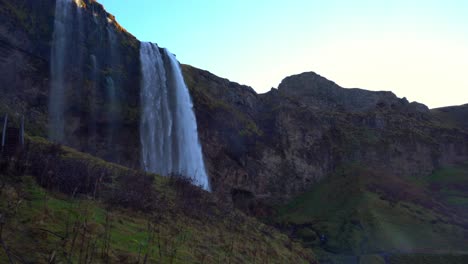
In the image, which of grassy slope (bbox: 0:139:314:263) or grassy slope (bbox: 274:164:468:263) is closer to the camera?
grassy slope (bbox: 0:139:314:263)

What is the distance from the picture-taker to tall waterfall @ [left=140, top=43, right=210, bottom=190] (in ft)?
170

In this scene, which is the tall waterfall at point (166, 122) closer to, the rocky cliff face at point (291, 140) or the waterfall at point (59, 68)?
the rocky cliff face at point (291, 140)

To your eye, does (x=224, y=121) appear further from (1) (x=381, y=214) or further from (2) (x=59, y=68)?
(1) (x=381, y=214)

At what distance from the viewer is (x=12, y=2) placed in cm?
4869

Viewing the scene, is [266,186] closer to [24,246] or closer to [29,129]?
[29,129]

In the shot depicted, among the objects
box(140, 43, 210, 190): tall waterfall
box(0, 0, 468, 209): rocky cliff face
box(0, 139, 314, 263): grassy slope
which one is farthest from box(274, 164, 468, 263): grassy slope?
box(0, 139, 314, 263): grassy slope

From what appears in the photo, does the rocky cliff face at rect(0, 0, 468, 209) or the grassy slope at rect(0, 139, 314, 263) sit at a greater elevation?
the rocky cliff face at rect(0, 0, 468, 209)

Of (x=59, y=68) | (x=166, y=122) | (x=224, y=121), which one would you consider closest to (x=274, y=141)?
(x=224, y=121)

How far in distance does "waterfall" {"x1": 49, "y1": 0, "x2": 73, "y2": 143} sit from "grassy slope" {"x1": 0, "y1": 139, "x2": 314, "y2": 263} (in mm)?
17771

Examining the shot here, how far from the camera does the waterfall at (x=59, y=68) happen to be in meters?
46.8

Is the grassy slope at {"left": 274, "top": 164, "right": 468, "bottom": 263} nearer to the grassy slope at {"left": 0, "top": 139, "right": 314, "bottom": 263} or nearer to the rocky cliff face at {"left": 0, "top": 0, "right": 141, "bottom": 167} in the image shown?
the grassy slope at {"left": 0, "top": 139, "right": 314, "bottom": 263}

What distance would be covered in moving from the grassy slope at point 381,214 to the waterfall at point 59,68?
29231mm

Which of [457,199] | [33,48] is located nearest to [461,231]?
[457,199]

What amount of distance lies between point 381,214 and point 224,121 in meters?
24.8
